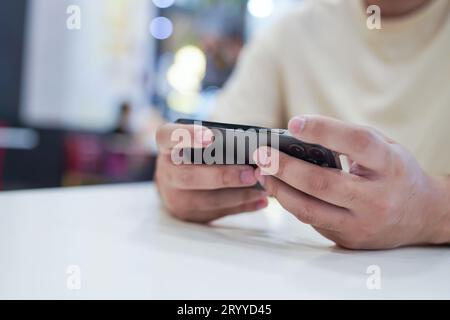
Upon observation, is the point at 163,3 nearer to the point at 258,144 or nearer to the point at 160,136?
the point at 160,136

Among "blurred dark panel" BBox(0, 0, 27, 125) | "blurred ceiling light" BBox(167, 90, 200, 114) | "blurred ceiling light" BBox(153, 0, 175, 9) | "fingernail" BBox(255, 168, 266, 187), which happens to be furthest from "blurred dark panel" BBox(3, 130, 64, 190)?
"fingernail" BBox(255, 168, 266, 187)

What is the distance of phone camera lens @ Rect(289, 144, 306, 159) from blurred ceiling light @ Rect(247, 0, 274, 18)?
4409 millimetres

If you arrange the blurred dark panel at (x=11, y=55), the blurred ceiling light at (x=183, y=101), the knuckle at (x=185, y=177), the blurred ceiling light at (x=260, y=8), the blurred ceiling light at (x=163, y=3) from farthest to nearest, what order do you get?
the blurred ceiling light at (x=260, y=8) < the blurred ceiling light at (x=183, y=101) < the blurred ceiling light at (x=163, y=3) < the blurred dark panel at (x=11, y=55) < the knuckle at (x=185, y=177)

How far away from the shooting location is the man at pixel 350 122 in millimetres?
462

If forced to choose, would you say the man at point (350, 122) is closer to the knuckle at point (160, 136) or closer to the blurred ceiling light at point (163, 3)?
the knuckle at point (160, 136)

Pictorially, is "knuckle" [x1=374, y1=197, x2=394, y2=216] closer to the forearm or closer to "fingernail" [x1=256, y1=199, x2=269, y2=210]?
the forearm

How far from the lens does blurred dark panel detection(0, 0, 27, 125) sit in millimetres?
3371

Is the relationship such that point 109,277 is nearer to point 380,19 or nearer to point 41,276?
point 41,276

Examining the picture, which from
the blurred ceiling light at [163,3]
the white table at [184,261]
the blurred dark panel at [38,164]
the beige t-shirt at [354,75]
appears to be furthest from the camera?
the blurred ceiling light at [163,3]

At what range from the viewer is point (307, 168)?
467mm

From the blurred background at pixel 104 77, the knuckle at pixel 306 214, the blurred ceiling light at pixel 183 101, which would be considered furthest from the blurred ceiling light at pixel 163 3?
the knuckle at pixel 306 214

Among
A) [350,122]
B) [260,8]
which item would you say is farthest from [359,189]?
[260,8]

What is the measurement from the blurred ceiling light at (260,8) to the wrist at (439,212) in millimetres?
4376
